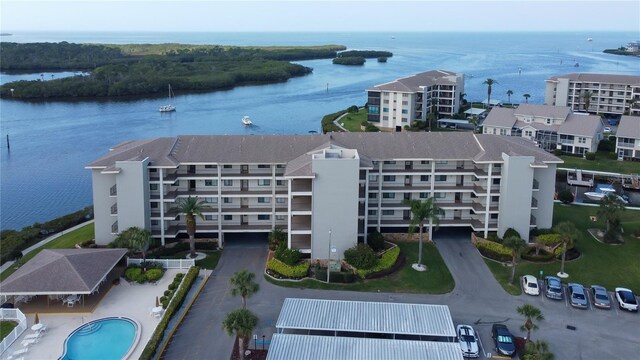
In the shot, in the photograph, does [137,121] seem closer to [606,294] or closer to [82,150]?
[82,150]

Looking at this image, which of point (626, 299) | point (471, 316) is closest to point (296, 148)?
point (471, 316)

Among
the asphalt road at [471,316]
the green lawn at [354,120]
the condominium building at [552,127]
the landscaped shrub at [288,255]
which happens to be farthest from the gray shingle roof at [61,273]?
the condominium building at [552,127]

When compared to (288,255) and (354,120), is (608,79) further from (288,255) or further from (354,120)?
(288,255)

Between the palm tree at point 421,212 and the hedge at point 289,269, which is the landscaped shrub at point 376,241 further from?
the hedge at point 289,269

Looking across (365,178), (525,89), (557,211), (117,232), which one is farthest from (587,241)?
(525,89)

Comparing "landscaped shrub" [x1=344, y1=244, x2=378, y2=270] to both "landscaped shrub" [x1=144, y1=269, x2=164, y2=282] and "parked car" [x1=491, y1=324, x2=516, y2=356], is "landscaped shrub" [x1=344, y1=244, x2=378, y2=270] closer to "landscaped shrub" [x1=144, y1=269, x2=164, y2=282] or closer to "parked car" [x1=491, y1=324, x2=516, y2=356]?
"parked car" [x1=491, y1=324, x2=516, y2=356]

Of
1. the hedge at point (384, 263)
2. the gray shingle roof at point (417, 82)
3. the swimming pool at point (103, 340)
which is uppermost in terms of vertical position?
the gray shingle roof at point (417, 82)

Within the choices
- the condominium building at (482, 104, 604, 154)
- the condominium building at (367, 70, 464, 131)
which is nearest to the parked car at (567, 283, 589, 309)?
the condominium building at (482, 104, 604, 154)
